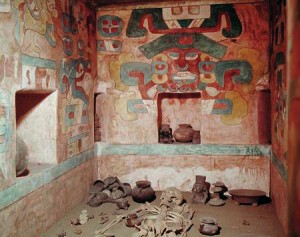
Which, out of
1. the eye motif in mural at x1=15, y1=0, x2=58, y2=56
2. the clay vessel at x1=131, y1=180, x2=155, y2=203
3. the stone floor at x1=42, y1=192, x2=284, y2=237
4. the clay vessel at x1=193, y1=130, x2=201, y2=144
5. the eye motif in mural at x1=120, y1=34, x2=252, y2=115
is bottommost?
the stone floor at x1=42, y1=192, x2=284, y2=237

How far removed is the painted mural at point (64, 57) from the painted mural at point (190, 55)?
0.60m

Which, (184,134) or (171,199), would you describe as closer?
(171,199)

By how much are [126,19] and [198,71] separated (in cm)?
198

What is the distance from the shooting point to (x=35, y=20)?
15.3 ft

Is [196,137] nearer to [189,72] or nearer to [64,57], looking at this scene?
[189,72]

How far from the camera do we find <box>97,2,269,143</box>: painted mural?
6805mm

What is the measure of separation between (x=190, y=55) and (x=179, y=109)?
1459 millimetres

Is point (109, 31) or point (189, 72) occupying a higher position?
point (109, 31)

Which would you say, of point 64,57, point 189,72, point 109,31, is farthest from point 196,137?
point 64,57

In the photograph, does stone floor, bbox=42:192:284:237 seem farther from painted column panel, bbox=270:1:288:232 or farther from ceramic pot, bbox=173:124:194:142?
ceramic pot, bbox=173:124:194:142

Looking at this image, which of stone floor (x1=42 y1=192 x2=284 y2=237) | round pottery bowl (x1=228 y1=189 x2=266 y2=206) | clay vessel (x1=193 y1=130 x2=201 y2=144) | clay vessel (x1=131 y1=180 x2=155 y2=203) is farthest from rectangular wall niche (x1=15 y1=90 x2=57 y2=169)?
round pottery bowl (x1=228 y1=189 x2=266 y2=206)

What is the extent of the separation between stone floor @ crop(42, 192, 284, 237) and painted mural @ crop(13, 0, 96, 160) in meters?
1.17

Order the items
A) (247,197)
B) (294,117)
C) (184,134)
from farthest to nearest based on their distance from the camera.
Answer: (184,134)
(247,197)
(294,117)

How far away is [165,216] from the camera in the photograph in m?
5.27
